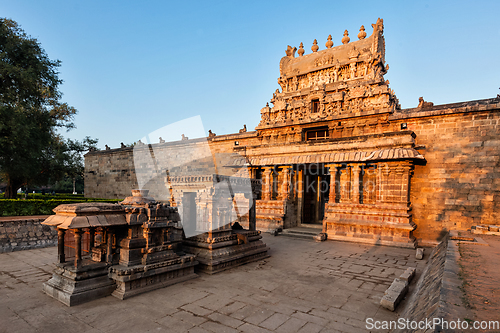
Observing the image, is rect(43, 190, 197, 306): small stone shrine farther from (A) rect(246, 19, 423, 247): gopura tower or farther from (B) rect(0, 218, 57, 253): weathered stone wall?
(A) rect(246, 19, 423, 247): gopura tower

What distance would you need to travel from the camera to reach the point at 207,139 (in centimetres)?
2286

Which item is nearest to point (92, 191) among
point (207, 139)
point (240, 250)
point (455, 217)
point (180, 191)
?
point (207, 139)

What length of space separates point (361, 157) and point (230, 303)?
10.8m

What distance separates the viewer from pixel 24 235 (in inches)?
417

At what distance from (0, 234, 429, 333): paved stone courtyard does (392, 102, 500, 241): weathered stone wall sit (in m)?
6.23

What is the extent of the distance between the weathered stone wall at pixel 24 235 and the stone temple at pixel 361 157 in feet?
18.5

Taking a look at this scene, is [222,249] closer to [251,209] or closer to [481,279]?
[251,209]

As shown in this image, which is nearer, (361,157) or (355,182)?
(361,157)

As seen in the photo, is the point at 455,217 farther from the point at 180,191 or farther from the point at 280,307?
the point at 180,191

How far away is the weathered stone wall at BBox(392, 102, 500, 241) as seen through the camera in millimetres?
11797

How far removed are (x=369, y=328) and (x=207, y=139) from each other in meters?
20.0

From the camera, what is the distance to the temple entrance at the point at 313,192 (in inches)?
663

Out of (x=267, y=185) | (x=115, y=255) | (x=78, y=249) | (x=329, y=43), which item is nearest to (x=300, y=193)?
(x=267, y=185)

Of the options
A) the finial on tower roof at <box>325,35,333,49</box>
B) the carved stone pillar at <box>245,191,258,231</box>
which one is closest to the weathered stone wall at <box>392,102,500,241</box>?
the finial on tower roof at <box>325,35,333,49</box>
